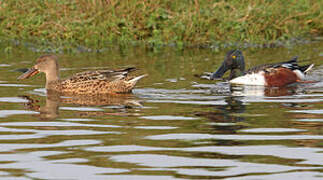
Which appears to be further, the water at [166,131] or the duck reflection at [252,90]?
the duck reflection at [252,90]

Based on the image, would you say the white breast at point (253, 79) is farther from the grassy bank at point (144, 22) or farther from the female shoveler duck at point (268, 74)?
the grassy bank at point (144, 22)

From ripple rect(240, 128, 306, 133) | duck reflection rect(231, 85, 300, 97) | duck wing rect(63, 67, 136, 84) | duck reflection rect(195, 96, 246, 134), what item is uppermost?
duck wing rect(63, 67, 136, 84)

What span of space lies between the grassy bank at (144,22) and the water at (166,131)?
343cm

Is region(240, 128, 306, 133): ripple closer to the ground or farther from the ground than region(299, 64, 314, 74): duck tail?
closer to the ground

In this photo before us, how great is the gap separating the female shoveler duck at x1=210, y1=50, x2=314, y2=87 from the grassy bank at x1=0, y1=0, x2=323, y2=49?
10.7 feet

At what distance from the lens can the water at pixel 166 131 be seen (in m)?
5.84

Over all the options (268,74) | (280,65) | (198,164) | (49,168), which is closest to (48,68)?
(268,74)

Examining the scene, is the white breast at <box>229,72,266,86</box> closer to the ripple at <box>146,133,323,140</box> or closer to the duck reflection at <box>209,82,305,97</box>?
the duck reflection at <box>209,82,305,97</box>

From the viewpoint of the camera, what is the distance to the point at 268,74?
1125 centimetres

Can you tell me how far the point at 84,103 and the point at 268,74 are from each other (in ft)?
10.6

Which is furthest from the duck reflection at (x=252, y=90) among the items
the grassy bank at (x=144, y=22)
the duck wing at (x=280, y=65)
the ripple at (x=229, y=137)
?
the grassy bank at (x=144, y=22)

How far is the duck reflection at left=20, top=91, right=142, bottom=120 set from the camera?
8484 mm

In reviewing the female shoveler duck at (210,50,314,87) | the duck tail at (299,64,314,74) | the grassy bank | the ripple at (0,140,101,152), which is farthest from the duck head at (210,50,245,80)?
the ripple at (0,140,101,152)

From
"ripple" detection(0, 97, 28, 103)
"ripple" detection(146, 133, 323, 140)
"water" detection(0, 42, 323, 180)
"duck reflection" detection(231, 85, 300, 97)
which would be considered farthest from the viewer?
"duck reflection" detection(231, 85, 300, 97)
